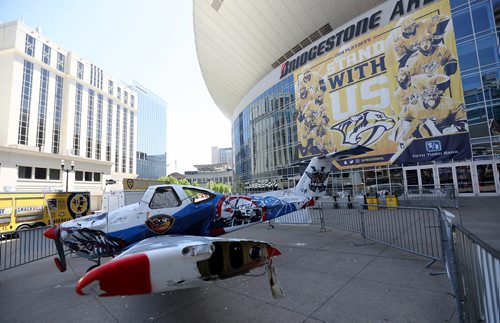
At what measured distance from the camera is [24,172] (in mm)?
32906

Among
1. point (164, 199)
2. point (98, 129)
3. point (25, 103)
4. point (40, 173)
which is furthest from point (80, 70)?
point (164, 199)

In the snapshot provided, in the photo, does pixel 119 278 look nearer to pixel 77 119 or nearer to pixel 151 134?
pixel 77 119

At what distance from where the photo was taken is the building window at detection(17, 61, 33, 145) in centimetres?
3941

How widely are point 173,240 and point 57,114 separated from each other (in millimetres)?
56419

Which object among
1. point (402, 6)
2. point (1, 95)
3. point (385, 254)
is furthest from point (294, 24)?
point (1, 95)

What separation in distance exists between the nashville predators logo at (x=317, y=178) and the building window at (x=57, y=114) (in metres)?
52.4

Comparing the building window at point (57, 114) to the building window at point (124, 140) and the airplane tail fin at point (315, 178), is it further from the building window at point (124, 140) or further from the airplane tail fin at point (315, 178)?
the airplane tail fin at point (315, 178)

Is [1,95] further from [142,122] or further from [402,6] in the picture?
[142,122]

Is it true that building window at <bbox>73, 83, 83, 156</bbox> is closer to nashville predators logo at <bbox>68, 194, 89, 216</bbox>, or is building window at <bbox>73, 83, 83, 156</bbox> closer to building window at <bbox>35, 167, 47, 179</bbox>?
building window at <bbox>35, 167, 47, 179</bbox>

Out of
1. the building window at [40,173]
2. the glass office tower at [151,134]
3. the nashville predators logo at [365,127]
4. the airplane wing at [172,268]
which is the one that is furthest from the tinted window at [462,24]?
the glass office tower at [151,134]

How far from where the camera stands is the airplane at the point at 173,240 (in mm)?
2719

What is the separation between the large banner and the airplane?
14141mm

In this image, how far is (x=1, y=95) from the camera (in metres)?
37.9

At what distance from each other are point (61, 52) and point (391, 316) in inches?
2561
